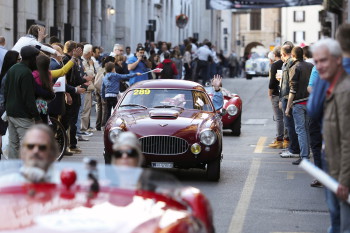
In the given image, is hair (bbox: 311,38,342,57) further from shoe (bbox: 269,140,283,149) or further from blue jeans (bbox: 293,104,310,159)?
shoe (bbox: 269,140,283,149)

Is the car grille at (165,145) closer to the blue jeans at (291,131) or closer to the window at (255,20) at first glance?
the blue jeans at (291,131)

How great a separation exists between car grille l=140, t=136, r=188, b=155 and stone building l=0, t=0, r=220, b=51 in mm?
14640

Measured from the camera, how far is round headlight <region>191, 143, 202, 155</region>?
43.3ft

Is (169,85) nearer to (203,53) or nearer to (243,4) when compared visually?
(203,53)

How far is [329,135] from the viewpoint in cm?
706

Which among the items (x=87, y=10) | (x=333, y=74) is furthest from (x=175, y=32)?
(x=333, y=74)

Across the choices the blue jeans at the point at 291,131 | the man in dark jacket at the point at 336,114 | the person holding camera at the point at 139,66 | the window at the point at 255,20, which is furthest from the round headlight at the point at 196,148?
the window at the point at 255,20

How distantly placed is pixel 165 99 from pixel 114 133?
156 centimetres

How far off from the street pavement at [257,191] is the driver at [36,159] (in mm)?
3983

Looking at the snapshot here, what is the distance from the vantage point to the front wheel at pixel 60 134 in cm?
1541

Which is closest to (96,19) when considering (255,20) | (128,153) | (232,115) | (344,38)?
(232,115)

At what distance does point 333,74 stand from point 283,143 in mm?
11744

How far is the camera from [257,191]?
12.8m

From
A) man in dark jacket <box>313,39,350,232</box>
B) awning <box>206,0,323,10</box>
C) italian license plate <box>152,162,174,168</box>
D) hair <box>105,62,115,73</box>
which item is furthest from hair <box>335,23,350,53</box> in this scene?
awning <box>206,0,323,10</box>
